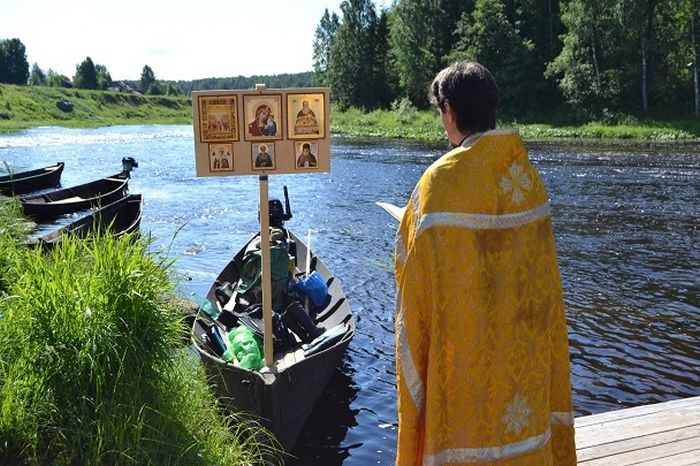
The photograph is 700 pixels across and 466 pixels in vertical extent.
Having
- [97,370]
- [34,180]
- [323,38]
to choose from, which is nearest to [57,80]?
[323,38]

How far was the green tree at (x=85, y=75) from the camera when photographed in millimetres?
117938

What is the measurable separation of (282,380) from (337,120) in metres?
48.4

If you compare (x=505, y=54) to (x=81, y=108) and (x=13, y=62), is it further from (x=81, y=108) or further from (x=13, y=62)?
(x=13, y=62)

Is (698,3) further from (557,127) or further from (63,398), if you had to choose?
(63,398)

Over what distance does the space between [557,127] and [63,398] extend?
36.9 metres

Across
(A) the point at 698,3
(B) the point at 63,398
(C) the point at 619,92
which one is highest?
(A) the point at 698,3

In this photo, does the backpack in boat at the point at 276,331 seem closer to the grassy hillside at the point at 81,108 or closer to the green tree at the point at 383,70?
the green tree at the point at 383,70

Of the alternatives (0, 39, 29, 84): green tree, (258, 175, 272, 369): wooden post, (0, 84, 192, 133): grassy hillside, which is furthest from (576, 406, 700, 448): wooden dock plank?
(0, 39, 29, 84): green tree

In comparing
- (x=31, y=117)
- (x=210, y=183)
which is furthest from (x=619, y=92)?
(x=31, y=117)

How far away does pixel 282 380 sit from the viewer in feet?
17.2

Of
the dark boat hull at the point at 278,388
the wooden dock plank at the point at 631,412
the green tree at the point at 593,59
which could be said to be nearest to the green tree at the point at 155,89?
the green tree at the point at 593,59

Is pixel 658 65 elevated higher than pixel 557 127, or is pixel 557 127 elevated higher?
pixel 658 65

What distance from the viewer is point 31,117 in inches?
2815

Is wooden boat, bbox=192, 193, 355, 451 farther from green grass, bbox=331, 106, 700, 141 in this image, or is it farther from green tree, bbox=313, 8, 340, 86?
green tree, bbox=313, 8, 340, 86
